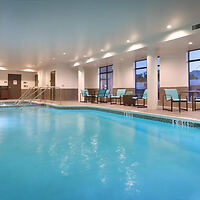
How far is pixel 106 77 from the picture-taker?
1170cm

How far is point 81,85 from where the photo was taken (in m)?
11.5

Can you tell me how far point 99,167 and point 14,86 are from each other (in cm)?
1484

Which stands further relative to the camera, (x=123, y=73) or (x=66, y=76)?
(x=66, y=76)

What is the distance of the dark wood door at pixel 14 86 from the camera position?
14.8 m

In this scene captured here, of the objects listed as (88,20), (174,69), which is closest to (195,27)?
(174,69)

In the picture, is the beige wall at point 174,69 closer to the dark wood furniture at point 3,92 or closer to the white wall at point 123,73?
the white wall at point 123,73

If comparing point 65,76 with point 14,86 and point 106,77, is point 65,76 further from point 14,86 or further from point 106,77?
point 14,86

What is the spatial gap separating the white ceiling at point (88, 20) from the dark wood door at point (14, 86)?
821cm

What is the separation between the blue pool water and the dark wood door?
41.3 ft

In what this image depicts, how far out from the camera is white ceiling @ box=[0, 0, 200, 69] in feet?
13.1

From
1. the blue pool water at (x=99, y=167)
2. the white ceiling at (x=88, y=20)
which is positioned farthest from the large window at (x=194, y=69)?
the blue pool water at (x=99, y=167)

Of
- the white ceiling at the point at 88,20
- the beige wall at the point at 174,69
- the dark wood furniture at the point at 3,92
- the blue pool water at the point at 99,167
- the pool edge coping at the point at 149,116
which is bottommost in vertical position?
the blue pool water at the point at 99,167

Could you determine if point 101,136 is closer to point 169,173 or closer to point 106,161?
point 106,161

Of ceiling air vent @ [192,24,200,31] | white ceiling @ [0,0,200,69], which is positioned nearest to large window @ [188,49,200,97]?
white ceiling @ [0,0,200,69]
